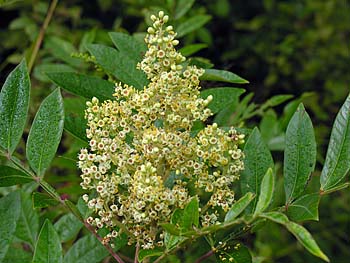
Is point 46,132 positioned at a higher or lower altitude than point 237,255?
higher

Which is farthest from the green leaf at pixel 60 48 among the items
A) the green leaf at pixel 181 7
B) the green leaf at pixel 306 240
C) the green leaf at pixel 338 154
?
the green leaf at pixel 306 240

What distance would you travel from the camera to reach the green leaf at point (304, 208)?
1307mm

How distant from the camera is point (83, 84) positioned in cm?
170

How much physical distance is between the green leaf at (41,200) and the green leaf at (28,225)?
40 cm

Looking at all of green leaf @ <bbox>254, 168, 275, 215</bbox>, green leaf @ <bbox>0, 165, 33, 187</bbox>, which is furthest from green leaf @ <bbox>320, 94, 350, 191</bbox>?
green leaf @ <bbox>0, 165, 33, 187</bbox>

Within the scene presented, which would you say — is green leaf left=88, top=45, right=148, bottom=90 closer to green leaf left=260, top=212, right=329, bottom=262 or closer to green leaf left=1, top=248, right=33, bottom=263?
green leaf left=1, top=248, right=33, bottom=263

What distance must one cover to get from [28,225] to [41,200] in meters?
0.43

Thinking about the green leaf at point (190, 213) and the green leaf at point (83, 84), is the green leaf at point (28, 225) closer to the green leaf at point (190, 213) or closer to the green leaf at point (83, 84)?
the green leaf at point (83, 84)

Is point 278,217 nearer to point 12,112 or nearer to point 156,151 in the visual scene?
point 156,151

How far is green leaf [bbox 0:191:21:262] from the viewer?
152 cm

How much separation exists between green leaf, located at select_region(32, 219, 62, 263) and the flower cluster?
96mm

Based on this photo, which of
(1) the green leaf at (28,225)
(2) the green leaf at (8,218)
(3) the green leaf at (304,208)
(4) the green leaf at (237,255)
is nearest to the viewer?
(3) the green leaf at (304,208)

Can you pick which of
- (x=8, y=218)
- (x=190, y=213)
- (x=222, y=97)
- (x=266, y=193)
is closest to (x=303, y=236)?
(x=266, y=193)

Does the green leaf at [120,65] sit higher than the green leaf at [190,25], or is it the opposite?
the green leaf at [120,65]
